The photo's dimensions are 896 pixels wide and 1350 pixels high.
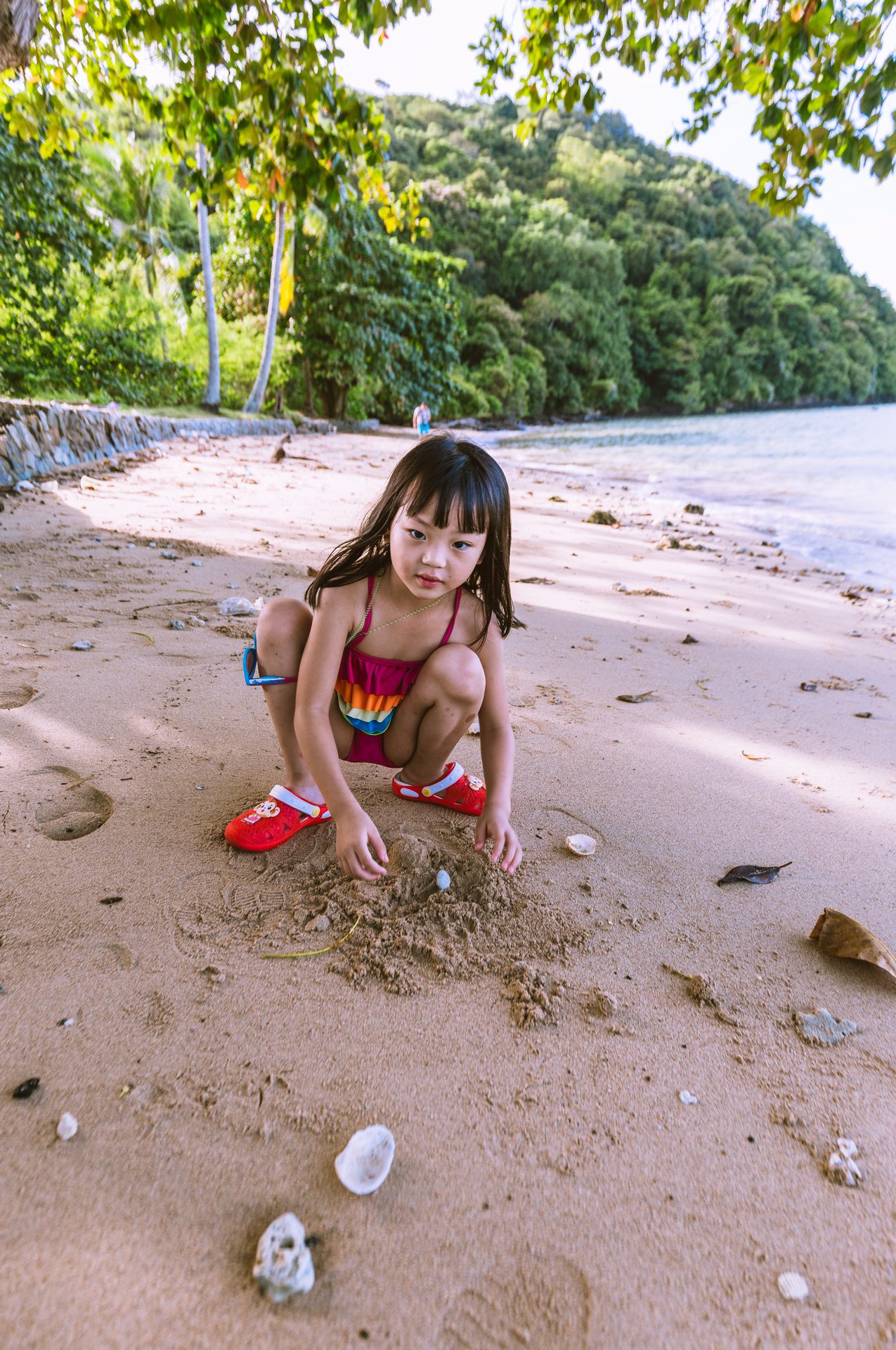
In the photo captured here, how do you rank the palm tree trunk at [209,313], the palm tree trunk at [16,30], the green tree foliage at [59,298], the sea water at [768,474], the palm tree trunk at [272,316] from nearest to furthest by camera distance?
the palm tree trunk at [16,30]
the sea water at [768,474]
the green tree foliage at [59,298]
the palm tree trunk at [209,313]
the palm tree trunk at [272,316]

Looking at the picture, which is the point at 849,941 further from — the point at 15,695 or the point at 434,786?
the point at 15,695

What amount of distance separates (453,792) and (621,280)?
4862cm

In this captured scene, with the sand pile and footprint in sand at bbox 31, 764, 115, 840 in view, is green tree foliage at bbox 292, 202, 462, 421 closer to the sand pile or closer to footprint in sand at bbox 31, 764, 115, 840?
footprint in sand at bbox 31, 764, 115, 840

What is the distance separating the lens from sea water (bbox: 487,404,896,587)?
7.84m

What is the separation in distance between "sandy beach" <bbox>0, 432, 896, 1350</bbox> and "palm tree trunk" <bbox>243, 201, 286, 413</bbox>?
1533 cm

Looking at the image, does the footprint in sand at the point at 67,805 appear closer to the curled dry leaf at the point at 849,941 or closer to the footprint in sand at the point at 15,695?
the footprint in sand at the point at 15,695

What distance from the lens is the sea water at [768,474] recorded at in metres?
7.84

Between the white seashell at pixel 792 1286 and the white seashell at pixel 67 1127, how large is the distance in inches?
41.7

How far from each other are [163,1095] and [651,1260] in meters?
0.80

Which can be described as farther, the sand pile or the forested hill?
the forested hill

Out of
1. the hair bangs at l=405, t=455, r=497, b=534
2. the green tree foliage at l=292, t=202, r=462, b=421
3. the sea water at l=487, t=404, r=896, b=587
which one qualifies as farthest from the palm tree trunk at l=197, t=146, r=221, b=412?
the hair bangs at l=405, t=455, r=497, b=534

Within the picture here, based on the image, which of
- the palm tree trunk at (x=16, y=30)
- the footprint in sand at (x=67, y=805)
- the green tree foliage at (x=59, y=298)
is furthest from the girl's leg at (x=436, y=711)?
the green tree foliage at (x=59, y=298)

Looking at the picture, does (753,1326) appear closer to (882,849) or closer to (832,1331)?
(832,1331)

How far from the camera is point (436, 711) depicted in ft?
6.18
